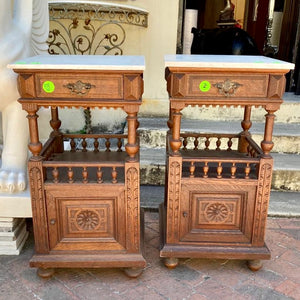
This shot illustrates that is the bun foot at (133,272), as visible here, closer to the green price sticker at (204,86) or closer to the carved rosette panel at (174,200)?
the carved rosette panel at (174,200)

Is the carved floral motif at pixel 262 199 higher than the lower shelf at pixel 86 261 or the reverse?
higher

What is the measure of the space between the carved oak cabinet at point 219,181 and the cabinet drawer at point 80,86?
302mm

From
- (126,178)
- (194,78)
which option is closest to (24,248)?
(126,178)

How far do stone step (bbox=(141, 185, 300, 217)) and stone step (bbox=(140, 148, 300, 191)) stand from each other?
0.20ft

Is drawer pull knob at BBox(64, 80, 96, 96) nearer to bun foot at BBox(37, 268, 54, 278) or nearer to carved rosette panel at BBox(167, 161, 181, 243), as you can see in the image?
carved rosette panel at BBox(167, 161, 181, 243)

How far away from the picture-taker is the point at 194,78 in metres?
1.75

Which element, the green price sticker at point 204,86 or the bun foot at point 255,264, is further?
the bun foot at point 255,264

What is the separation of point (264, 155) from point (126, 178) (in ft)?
2.53

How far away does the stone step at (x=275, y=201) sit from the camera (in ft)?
8.97

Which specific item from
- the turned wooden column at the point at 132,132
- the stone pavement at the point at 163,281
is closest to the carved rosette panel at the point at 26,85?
the turned wooden column at the point at 132,132

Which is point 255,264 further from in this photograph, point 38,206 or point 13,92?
point 13,92

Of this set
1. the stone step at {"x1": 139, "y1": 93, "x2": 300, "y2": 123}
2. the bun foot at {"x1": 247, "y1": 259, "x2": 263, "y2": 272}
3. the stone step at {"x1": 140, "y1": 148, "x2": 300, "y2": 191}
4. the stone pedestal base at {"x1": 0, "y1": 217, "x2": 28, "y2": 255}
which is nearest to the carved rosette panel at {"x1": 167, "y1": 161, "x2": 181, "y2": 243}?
the bun foot at {"x1": 247, "y1": 259, "x2": 263, "y2": 272}

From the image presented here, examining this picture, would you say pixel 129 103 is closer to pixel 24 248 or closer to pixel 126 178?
pixel 126 178

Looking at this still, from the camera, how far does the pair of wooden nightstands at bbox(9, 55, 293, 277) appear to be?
171 centimetres
